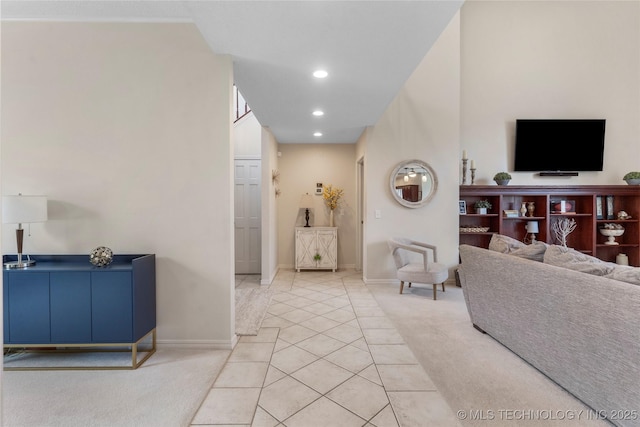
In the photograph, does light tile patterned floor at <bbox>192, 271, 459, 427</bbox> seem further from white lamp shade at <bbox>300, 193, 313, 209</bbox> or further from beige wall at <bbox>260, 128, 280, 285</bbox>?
white lamp shade at <bbox>300, 193, 313, 209</bbox>

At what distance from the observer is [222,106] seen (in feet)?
8.71

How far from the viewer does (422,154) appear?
4.75m

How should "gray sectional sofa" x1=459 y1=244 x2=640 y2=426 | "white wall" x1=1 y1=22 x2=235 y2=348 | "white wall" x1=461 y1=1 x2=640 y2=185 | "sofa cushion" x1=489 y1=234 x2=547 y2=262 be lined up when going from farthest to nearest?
"white wall" x1=461 y1=1 x2=640 y2=185 < "white wall" x1=1 y1=22 x2=235 y2=348 < "sofa cushion" x1=489 y1=234 x2=547 y2=262 < "gray sectional sofa" x1=459 y1=244 x2=640 y2=426

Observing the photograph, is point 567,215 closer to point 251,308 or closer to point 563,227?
point 563,227

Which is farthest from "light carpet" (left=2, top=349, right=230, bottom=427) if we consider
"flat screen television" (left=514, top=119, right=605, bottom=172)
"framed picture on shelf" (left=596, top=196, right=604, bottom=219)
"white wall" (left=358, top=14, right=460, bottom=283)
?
"framed picture on shelf" (left=596, top=196, right=604, bottom=219)

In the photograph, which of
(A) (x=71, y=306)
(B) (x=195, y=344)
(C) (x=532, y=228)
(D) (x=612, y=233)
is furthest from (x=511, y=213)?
(A) (x=71, y=306)

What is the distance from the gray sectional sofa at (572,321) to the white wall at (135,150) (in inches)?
92.3

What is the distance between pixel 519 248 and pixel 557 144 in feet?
11.6

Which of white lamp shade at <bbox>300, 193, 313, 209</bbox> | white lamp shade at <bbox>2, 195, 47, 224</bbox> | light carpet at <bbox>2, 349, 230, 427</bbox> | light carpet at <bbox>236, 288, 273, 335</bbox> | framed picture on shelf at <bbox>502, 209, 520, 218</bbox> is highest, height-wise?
white lamp shade at <bbox>300, 193, 313, 209</bbox>

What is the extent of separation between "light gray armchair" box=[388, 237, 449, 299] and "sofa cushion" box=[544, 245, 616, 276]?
1.65m

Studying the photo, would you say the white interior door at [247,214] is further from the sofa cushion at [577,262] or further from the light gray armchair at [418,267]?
the sofa cushion at [577,262]

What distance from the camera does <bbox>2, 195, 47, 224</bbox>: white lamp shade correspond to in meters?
2.29

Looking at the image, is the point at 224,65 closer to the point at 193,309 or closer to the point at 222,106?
the point at 222,106

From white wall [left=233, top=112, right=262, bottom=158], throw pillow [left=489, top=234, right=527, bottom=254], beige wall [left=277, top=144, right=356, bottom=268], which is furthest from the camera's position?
beige wall [left=277, top=144, right=356, bottom=268]
